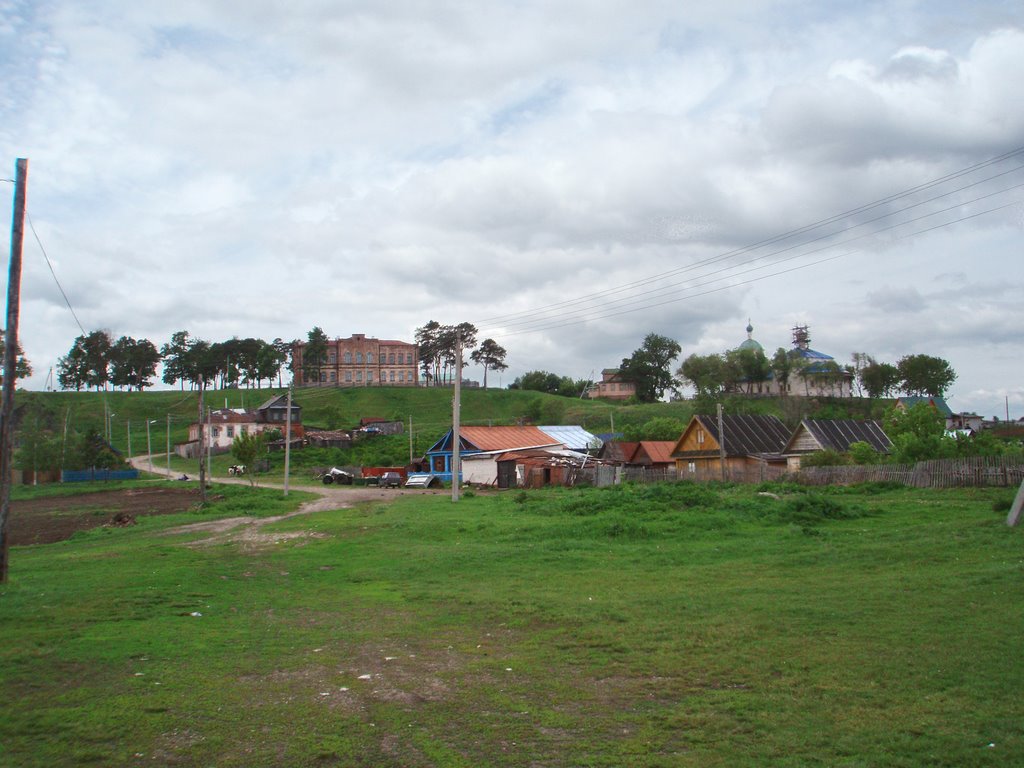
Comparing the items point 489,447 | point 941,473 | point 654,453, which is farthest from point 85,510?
point 941,473

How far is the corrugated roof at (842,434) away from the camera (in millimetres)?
50031

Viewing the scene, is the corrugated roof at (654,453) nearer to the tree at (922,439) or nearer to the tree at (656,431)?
the tree at (656,431)

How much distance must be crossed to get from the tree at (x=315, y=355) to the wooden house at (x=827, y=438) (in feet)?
321

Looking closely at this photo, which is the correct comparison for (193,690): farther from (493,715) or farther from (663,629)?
(663,629)

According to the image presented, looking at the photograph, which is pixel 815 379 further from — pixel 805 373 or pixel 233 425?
pixel 233 425

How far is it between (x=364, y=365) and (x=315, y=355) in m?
10.5

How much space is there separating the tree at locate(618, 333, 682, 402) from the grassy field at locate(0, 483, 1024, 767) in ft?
376

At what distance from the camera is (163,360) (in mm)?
139750

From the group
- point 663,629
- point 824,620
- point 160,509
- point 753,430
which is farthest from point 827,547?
point 753,430

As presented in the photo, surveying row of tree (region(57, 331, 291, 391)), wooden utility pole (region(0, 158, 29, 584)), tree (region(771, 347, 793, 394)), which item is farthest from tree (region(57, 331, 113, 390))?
wooden utility pole (region(0, 158, 29, 584))

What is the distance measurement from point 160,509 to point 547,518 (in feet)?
77.3

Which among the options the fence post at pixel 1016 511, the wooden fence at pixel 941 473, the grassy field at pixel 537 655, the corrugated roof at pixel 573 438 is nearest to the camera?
the grassy field at pixel 537 655

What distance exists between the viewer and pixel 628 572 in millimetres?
17156

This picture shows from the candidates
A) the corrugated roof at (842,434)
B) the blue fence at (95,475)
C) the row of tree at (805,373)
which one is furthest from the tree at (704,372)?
the blue fence at (95,475)
